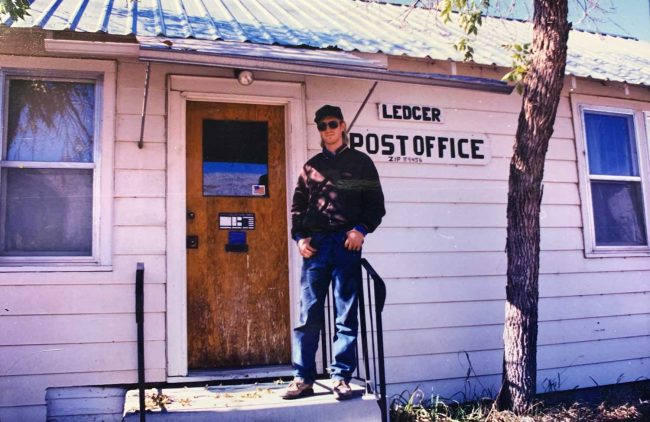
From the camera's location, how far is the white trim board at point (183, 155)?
4.33 meters

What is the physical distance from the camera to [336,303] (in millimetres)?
3715

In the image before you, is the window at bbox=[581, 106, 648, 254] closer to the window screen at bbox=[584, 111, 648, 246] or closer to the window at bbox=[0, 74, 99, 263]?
the window screen at bbox=[584, 111, 648, 246]

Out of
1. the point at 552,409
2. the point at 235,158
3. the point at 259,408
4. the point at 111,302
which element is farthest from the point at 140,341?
the point at 552,409

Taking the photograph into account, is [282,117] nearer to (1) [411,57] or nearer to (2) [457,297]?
(1) [411,57]

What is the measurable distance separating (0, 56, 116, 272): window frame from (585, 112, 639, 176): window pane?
4.52 metres

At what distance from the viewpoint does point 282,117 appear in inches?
192

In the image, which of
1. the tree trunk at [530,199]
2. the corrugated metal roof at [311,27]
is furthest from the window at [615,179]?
the tree trunk at [530,199]

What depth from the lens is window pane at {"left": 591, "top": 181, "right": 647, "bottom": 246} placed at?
18.5 feet

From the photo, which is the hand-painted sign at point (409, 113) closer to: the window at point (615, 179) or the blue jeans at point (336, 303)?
the window at point (615, 179)

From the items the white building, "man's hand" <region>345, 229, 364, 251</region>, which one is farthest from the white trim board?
"man's hand" <region>345, 229, 364, 251</region>

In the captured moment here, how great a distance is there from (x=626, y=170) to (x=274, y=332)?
399cm

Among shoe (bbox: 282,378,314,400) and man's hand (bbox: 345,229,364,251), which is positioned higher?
man's hand (bbox: 345,229,364,251)

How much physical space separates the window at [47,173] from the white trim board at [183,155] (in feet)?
1.86

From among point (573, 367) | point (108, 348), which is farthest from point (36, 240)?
point (573, 367)
